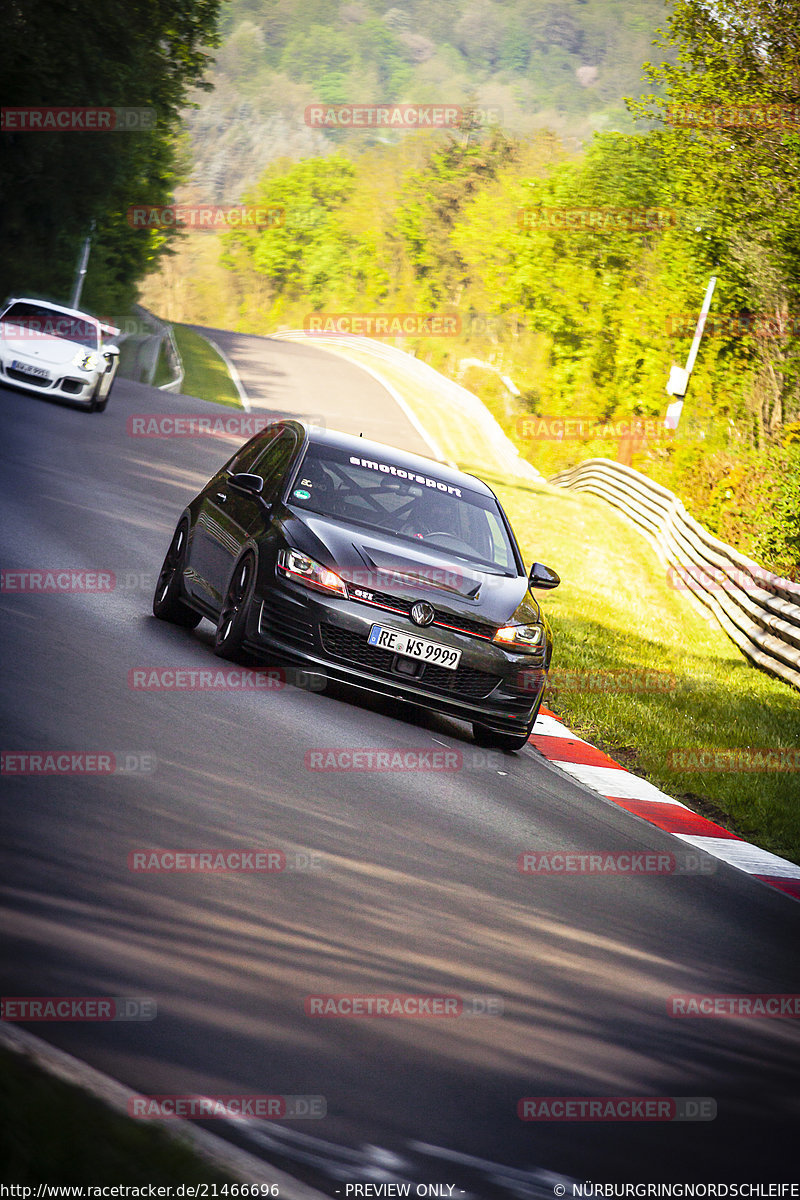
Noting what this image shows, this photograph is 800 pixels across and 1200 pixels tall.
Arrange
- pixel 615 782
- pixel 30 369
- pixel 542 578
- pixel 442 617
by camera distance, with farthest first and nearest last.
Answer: pixel 30 369 → pixel 542 578 → pixel 615 782 → pixel 442 617

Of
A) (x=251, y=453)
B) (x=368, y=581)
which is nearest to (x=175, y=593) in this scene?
(x=251, y=453)

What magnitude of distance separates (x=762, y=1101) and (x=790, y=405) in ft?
124

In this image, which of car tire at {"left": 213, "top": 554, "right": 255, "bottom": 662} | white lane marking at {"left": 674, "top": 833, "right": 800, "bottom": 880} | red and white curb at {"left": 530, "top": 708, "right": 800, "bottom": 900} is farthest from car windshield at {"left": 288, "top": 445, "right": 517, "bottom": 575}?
white lane marking at {"left": 674, "top": 833, "right": 800, "bottom": 880}

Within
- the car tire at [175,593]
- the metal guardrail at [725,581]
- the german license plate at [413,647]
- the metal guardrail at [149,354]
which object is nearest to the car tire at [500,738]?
the german license plate at [413,647]

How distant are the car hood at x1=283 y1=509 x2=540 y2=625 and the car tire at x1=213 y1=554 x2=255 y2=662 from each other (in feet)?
1.24

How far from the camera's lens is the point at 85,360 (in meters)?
24.5

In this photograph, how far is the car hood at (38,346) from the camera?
2392 centimetres

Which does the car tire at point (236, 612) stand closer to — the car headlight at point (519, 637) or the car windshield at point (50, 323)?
the car headlight at point (519, 637)

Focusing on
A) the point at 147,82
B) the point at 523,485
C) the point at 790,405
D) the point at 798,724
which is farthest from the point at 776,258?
the point at 798,724

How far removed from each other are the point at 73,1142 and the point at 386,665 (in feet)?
20.0

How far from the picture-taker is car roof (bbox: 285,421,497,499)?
10227 millimetres

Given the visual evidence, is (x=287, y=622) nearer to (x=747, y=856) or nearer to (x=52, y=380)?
(x=747, y=856)

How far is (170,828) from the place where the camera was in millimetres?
5602

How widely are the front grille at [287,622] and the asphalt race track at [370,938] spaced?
381 millimetres
